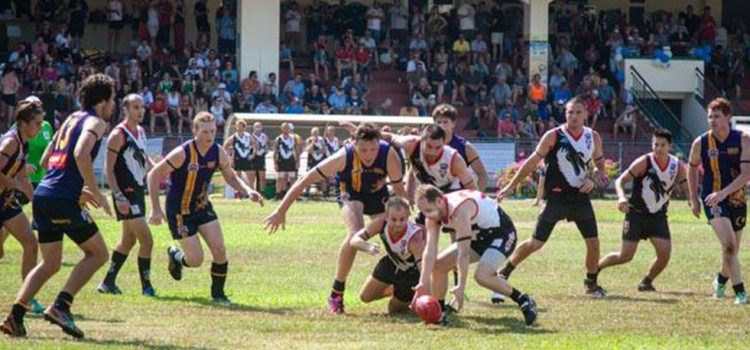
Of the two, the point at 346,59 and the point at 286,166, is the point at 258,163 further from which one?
the point at 346,59

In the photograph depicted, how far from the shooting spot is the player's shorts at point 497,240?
13.3 metres

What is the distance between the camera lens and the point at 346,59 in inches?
1786

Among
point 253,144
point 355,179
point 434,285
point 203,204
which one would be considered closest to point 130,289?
point 203,204

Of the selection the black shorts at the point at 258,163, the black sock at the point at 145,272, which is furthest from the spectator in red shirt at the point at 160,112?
the black sock at the point at 145,272

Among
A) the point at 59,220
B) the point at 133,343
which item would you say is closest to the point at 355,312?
the point at 133,343

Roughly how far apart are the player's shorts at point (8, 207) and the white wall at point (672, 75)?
116ft

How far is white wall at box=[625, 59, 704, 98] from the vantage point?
47188 millimetres

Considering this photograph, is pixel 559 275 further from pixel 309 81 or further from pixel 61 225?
pixel 309 81

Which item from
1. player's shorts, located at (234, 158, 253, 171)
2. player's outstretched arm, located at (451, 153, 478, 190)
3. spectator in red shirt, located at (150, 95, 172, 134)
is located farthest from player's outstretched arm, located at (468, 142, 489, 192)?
spectator in red shirt, located at (150, 95, 172, 134)

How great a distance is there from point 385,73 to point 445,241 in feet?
78.4

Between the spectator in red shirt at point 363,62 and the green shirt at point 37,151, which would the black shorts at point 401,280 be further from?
the spectator in red shirt at point 363,62

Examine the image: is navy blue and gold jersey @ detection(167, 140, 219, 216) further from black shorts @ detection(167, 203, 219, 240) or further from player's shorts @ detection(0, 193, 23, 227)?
player's shorts @ detection(0, 193, 23, 227)

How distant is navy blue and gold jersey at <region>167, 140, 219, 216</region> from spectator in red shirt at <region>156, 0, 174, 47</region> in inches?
1223

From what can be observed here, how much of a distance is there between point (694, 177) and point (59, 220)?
7.27m
